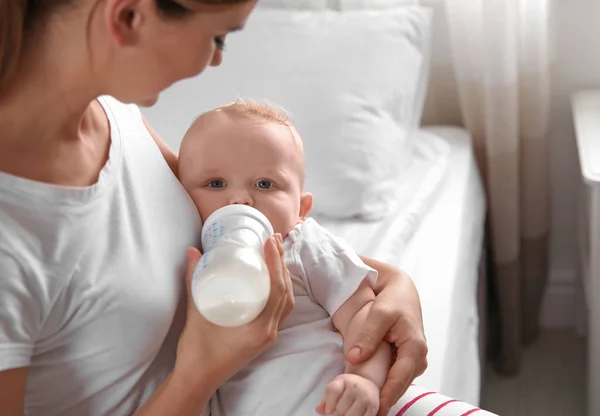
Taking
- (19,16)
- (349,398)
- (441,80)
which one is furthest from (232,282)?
(441,80)

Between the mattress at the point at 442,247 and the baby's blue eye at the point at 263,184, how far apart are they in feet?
1.19

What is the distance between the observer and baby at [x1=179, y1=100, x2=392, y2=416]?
37.6 inches

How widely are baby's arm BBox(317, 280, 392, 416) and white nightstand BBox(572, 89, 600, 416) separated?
75cm

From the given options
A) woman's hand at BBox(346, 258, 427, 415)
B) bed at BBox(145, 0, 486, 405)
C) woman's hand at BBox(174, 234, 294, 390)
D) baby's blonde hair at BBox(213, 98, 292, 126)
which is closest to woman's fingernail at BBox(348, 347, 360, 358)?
woman's hand at BBox(346, 258, 427, 415)

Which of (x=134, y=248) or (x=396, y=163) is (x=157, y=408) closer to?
(x=134, y=248)

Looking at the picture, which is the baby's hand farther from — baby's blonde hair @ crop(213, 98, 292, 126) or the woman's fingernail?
baby's blonde hair @ crop(213, 98, 292, 126)

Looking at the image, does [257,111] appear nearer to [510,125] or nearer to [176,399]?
[176,399]

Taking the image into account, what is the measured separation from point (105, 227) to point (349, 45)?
103cm

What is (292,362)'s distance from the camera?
3.18 feet

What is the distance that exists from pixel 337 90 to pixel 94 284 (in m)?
0.98

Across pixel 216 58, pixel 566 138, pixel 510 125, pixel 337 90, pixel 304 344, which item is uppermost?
pixel 216 58

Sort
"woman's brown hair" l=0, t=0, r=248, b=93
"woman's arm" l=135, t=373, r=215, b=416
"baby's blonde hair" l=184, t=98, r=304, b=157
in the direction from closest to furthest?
"woman's brown hair" l=0, t=0, r=248, b=93, "woman's arm" l=135, t=373, r=215, b=416, "baby's blonde hair" l=184, t=98, r=304, b=157

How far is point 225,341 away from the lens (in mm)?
873

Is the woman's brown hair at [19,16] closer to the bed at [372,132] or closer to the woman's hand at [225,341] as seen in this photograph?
the woman's hand at [225,341]
